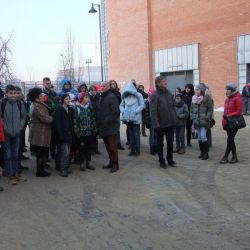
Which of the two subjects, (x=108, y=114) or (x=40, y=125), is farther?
(x=108, y=114)

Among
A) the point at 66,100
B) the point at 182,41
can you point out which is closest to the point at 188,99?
the point at 66,100

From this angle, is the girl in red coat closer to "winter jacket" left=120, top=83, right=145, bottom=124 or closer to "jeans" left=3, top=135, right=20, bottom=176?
"winter jacket" left=120, top=83, right=145, bottom=124

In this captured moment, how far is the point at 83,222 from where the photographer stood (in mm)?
6066

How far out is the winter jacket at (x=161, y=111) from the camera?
30.9 feet

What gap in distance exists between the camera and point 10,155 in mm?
8328

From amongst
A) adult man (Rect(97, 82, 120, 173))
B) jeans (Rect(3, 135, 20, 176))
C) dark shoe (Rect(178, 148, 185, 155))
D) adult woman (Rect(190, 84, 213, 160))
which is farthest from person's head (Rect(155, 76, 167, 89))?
jeans (Rect(3, 135, 20, 176))

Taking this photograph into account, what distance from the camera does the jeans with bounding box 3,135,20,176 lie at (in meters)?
8.27

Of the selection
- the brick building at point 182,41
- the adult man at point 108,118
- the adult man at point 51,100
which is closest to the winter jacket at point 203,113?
the adult man at point 108,118

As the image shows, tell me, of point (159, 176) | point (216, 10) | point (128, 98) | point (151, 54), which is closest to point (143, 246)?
point (159, 176)

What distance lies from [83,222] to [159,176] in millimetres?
3032

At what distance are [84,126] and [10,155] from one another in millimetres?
1728

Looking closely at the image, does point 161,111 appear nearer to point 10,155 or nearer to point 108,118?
point 108,118

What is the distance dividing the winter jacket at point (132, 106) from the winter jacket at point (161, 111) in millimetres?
1476

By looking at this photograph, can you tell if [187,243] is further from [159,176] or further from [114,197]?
[159,176]
